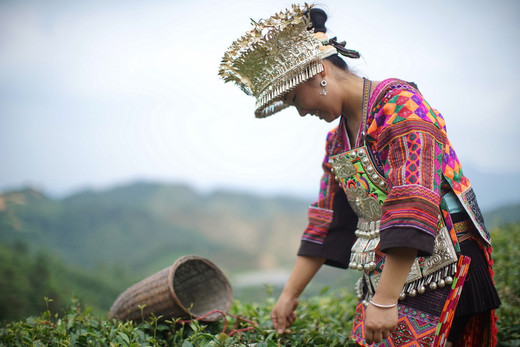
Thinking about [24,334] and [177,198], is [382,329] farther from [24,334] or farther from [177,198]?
[177,198]

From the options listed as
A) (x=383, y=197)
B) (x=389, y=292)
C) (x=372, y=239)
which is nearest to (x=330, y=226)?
(x=372, y=239)

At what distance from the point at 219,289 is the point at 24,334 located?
1.14 meters

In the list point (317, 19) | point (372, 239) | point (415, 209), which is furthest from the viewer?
point (317, 19)

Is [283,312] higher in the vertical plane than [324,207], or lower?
lower

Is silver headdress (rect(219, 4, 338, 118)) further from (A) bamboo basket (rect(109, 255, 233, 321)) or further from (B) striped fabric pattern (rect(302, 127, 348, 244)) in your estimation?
(A) bamboo basket (rect(109, 255, 233, 321))

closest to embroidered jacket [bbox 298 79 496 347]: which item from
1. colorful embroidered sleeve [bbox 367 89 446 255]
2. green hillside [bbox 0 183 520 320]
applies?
colorful embroidered sleeve [bbox 367 89 446 255]

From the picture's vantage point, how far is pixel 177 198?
9797 mm

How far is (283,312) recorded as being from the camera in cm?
225

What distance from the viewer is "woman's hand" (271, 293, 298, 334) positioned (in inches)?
88.6

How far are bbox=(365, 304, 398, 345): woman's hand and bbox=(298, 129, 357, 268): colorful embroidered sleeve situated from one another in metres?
0.59

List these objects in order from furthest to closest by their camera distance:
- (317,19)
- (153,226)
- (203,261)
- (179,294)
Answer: (153,226), (179,294), (203,261), (317,19)

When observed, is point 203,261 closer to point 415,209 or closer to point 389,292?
point 389,292

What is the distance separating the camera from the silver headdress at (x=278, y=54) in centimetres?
190

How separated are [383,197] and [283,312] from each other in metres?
0.85
